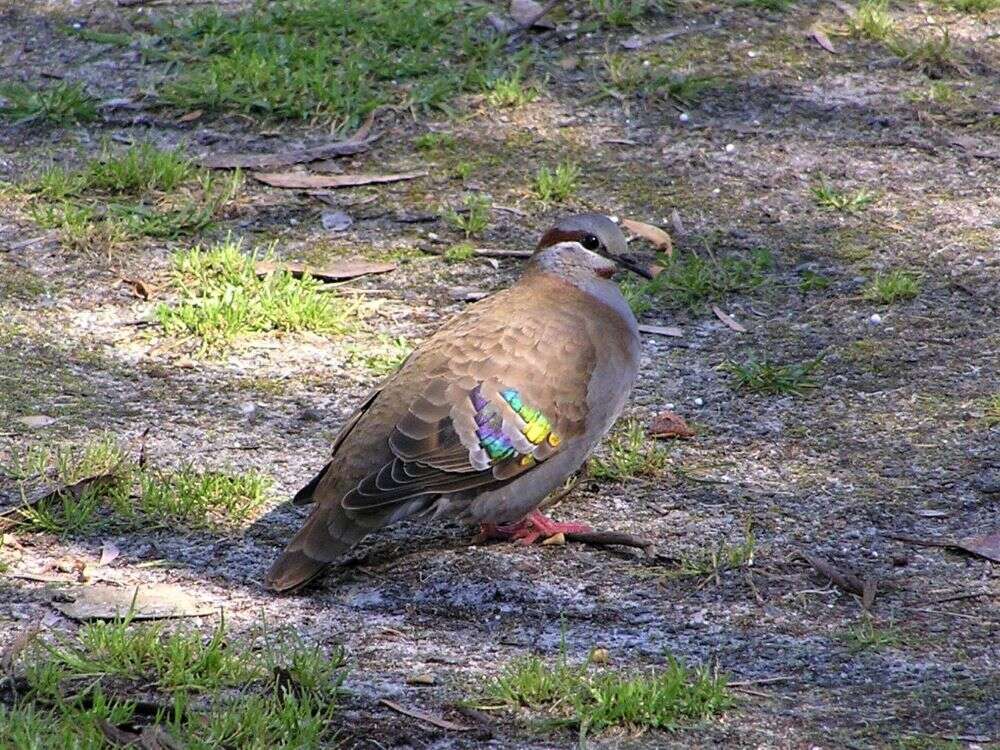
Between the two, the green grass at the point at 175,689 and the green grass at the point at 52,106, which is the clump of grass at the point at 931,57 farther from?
the green grass at the point at 175,689

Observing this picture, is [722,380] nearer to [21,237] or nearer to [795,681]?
[795,681]

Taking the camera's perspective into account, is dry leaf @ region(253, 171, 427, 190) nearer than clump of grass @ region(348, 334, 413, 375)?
No

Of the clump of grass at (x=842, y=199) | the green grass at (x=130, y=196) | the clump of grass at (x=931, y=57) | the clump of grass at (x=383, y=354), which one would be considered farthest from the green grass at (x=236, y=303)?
the clump of grass at (x=931, y=57)

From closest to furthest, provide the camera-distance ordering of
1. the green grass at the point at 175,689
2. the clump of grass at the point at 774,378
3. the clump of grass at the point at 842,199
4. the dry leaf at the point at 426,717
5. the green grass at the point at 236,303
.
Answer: the green grass at the point at 175,689 < the dry leaf at the point at 426,717 < the clump of grass at the point at 774,378 < the green grass at the point at 236,303 < the clump of grass at the point at 842,199

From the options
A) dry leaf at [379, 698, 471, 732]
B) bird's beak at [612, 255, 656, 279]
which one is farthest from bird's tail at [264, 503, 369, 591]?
bird's beak at [612, 255, 656, 279]

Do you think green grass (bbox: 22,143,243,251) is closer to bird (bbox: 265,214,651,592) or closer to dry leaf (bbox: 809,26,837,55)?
bird (bbox: 265,214,651,592)

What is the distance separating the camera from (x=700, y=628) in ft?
17.1

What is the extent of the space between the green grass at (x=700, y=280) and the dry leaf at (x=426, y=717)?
338 cm

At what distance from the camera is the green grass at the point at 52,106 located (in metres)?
8.98

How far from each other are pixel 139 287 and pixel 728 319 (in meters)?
2.79

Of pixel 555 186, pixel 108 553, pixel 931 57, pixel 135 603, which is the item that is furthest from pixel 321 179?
pixel 135 603

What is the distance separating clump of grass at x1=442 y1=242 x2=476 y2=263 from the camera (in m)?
8.04

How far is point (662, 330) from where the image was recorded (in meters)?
7.50

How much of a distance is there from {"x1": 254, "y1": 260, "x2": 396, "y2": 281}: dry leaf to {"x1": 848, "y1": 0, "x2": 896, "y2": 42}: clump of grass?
3.59 meters
